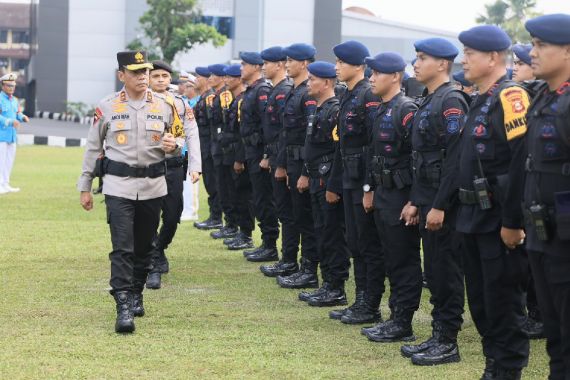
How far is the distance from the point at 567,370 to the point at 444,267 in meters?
1.89

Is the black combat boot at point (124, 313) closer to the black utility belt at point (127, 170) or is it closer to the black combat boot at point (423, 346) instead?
the black utility belt at point (127, 170)

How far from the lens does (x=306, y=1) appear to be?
52.9m

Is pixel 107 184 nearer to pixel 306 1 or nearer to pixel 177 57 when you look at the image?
pixel 177 57

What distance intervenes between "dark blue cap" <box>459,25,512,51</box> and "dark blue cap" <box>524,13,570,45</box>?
985 millimetres

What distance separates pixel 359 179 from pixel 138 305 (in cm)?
200

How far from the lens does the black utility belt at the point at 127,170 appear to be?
7875mm

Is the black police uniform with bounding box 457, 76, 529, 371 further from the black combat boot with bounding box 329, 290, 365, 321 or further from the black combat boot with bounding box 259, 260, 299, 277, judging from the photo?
the black combat boot with bounding box 259, 260, 299, 277

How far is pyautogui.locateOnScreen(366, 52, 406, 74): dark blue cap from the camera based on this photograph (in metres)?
7.46

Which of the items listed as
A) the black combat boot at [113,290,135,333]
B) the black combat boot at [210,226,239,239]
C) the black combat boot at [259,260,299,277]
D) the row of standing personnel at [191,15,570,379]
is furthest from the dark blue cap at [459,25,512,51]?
the black combat boot at [210,226,239,239]

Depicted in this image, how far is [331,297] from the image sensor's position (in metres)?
8.82

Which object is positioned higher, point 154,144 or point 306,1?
point 306,1

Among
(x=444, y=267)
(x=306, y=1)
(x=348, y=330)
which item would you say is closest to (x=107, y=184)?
(x=348, y=330)

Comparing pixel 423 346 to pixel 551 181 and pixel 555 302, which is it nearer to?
pixel 555 302

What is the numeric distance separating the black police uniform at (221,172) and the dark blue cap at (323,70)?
4273mm
